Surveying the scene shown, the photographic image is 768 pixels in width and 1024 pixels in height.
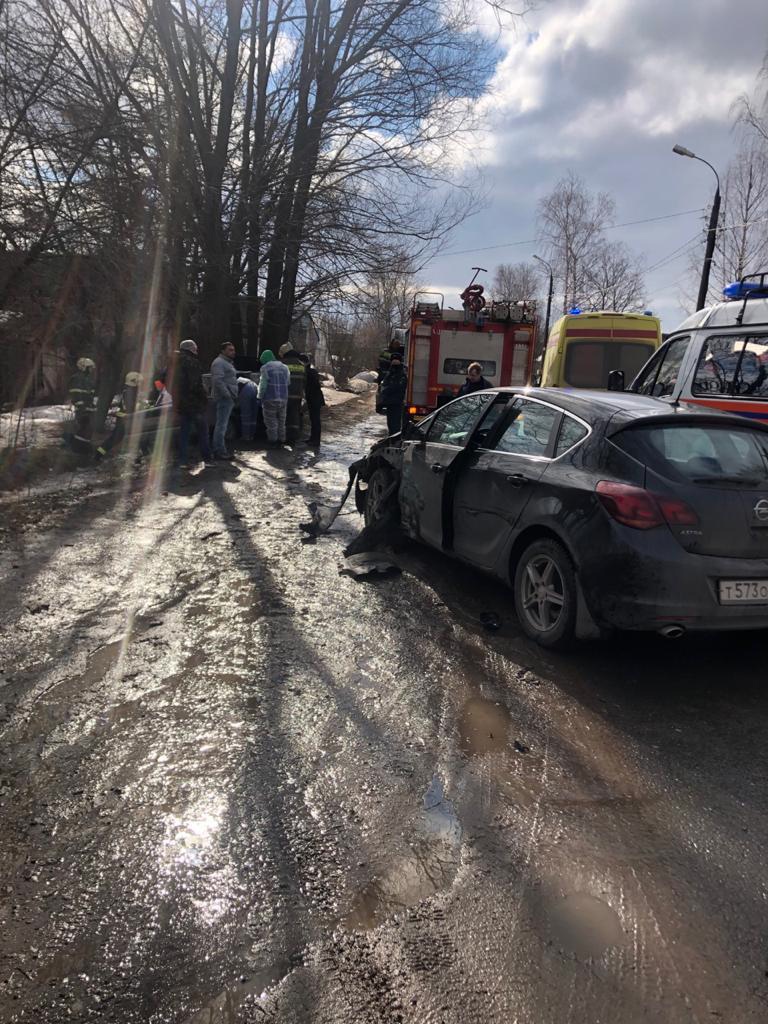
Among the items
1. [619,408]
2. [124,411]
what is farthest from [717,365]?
[124,411]

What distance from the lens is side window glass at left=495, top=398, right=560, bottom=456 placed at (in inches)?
184

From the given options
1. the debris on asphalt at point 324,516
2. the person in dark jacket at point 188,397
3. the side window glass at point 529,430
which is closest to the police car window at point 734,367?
the side window glass at point 529,430

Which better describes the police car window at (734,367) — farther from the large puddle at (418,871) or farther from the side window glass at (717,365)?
the large puddle at (418,871)

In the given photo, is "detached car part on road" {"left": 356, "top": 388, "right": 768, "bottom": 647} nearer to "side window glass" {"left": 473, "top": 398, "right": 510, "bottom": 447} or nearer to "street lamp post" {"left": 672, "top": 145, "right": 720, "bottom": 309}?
"side window glass" {"left": 473, "top": 398, "right": 510, "bottom": 447}

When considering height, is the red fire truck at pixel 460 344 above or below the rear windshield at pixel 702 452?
above

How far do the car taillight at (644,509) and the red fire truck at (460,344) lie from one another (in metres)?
11.6

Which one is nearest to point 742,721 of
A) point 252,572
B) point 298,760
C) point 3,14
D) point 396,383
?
point 298,760

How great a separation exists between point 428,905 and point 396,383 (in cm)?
1274

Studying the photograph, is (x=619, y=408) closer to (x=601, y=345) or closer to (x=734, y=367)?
(x=734, y=367)

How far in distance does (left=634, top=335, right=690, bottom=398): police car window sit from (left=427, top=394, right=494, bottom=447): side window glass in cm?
242

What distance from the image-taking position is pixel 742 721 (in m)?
3.58

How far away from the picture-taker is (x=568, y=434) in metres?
4.44

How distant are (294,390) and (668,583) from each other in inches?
451

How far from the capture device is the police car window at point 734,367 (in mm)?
6305
